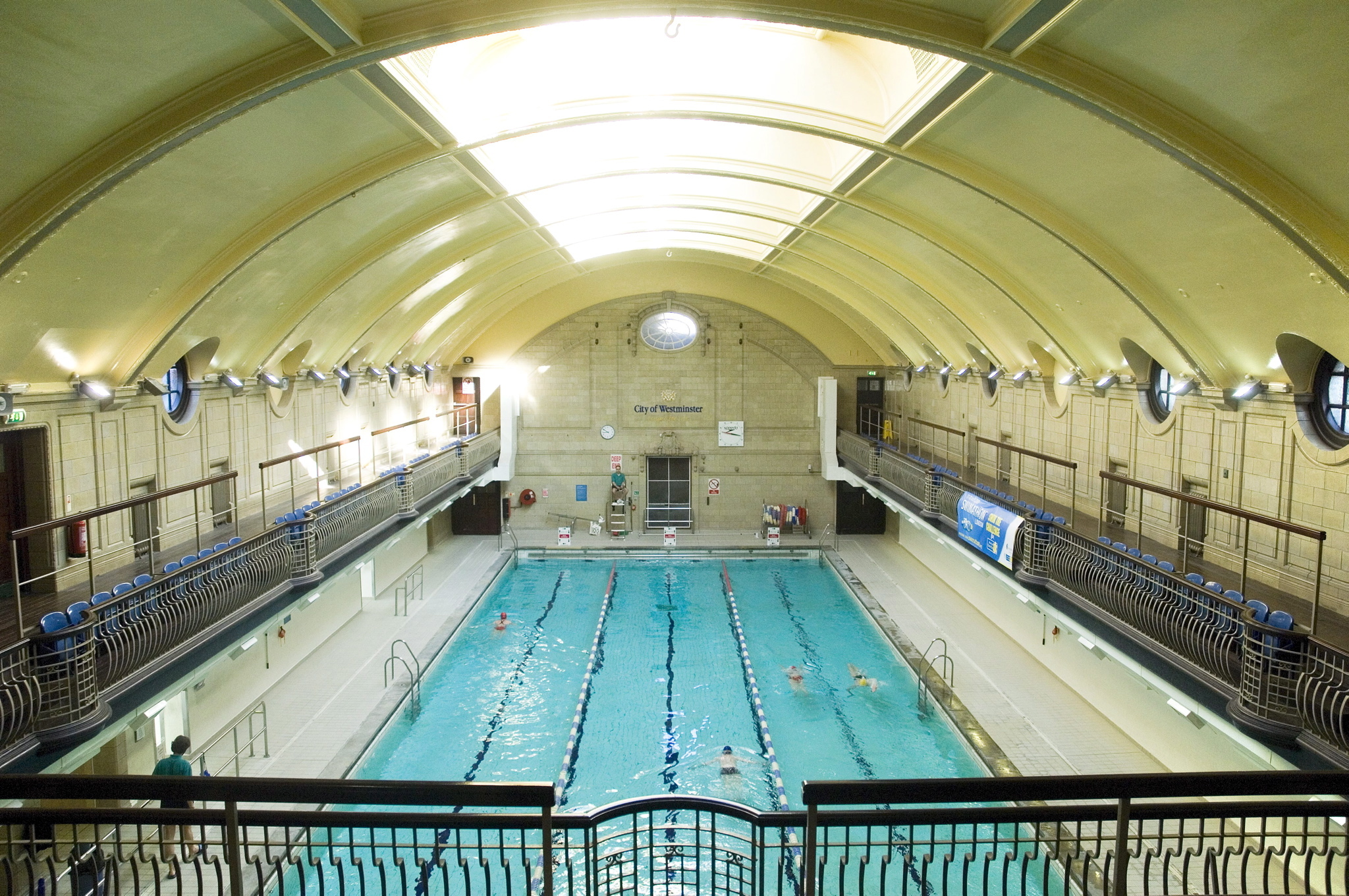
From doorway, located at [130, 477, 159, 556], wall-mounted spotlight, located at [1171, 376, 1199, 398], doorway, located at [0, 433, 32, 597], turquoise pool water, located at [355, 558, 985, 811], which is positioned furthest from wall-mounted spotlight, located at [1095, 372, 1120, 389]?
doorway, located at [0, 433, 32, 597]

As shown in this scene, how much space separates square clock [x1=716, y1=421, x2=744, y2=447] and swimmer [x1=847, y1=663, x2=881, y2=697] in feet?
37.3

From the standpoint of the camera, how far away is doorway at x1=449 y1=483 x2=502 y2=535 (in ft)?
85.4

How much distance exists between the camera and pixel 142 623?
8.16 metres

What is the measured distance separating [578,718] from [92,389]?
8190mm

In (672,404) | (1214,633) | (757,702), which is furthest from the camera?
(672,404)

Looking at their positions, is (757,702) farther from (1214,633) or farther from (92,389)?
(92,389)

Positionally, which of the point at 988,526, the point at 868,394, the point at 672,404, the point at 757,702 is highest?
the point at 868,394

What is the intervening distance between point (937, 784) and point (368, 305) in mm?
15706

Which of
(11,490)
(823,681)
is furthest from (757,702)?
(11,490)

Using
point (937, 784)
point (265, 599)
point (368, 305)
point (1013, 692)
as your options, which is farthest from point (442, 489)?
point (937, 784)

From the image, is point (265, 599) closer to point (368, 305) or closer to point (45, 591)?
point (45, 591)

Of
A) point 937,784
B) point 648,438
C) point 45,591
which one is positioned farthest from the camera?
point 648,438

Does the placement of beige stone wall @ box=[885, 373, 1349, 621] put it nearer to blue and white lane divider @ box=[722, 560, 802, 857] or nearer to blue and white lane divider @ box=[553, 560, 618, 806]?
blue and white lane divider @ box=[722, 560, 802, 857]

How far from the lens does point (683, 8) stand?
22.2ft
